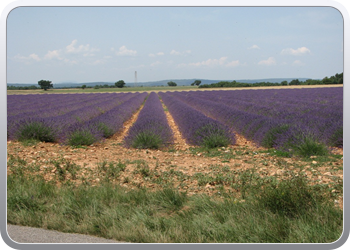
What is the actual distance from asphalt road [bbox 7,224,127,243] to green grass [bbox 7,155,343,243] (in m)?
0.09

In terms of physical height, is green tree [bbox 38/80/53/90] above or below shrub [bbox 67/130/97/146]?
above

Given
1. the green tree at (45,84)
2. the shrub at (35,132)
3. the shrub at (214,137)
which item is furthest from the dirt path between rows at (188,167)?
the shrub at (35,132)

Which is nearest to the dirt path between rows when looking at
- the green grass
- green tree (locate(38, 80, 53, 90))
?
the green grass

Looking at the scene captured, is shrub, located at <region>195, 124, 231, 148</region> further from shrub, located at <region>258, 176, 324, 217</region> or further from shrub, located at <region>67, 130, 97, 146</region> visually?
shrub, located at <region>258, 176, 324, 217</region>

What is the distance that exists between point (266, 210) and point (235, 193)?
937 mm

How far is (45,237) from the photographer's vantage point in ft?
9.86

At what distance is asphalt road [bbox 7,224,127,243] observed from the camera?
2.92 meters

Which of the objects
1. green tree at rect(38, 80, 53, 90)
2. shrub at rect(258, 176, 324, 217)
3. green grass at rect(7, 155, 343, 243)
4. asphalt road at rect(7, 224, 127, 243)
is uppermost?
green tree at rect(38, 80, 53, 90)

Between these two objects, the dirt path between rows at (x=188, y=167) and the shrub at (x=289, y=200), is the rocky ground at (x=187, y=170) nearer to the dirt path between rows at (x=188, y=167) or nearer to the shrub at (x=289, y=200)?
the dirt path between rows at (x=188, y=167)

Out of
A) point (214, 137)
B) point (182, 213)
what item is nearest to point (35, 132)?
point (214, 137)

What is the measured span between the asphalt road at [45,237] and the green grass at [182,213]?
0.09 m

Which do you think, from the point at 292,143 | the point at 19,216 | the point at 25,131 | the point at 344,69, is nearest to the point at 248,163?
the point at 292,143

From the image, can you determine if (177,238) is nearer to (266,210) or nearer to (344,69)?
(266,210)

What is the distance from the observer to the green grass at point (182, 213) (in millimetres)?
2891
